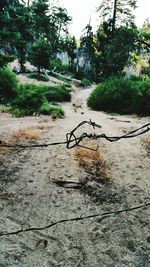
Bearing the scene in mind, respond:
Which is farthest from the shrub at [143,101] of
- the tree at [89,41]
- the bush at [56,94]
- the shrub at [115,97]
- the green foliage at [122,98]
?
the tree at [89,41]

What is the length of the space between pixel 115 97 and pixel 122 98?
424 millimetres

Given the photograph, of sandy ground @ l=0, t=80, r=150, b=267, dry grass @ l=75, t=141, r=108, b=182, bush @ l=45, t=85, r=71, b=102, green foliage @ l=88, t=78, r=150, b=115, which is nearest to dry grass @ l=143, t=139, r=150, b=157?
sandy ground @ l=0, t=80, r=150, b=267

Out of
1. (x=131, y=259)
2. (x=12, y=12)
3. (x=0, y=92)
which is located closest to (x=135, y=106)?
(x=0, y=92)

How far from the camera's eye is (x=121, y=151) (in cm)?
731

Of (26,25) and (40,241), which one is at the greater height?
(26,25)

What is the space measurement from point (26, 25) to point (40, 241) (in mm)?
7463

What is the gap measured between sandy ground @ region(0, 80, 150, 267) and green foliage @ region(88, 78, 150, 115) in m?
7.28

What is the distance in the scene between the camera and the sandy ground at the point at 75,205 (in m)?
3.29

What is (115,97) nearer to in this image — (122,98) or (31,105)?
(122,98)

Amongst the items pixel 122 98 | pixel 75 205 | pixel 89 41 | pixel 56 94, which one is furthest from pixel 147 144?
pixel 89 41

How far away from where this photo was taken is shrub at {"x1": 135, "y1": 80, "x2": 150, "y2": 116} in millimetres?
14492

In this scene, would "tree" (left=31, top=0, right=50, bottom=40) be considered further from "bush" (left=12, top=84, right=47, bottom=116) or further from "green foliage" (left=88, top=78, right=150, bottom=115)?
"bush" (left=12, top=84, right=47, bottom=116)

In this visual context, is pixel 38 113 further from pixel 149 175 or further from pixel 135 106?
pixel 149 175

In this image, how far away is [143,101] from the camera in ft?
47.9
